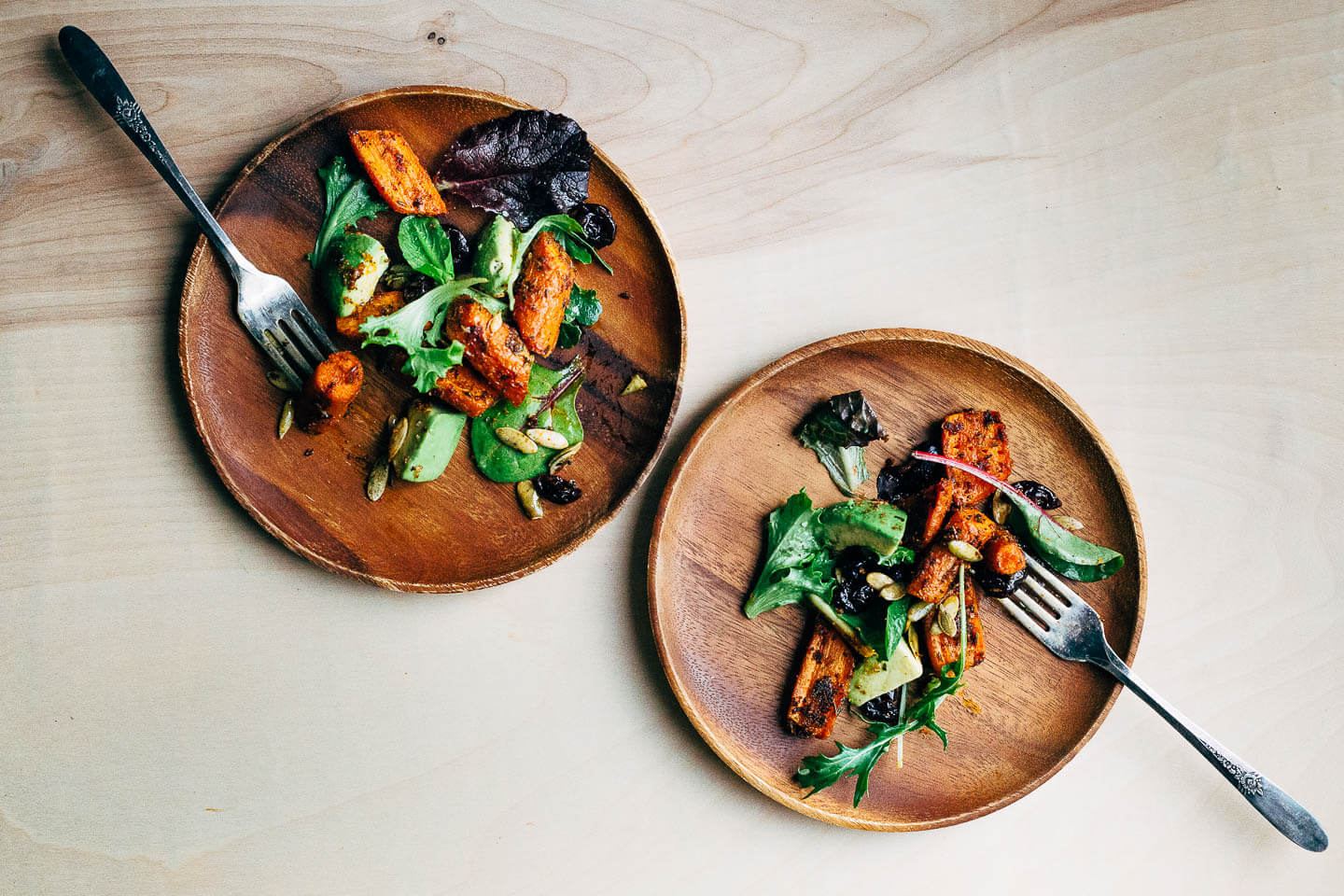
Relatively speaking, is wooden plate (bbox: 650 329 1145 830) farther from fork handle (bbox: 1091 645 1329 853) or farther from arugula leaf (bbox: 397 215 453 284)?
arugula leaf (bbox: 397 215 453 284)

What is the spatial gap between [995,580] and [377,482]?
3.89 ft

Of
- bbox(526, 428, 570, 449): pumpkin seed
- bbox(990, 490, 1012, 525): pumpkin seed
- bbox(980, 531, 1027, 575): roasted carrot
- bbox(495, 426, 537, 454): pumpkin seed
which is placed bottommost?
bbox(495, 426, 537, 454): pumpkin seed

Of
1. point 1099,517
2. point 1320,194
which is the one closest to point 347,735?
point 1099,517

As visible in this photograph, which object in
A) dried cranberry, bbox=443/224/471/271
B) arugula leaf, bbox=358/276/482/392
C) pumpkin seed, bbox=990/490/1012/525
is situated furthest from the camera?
pumpkin seed, bbox=990/490/1012/525

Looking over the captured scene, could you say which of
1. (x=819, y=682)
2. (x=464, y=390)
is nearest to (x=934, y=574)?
(x=819, y=682)

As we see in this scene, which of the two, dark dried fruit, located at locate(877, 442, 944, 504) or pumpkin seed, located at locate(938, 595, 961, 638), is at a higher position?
dark dried fruit, located at locate(877, 442, 944, 504)

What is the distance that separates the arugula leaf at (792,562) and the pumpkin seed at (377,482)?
729 mm

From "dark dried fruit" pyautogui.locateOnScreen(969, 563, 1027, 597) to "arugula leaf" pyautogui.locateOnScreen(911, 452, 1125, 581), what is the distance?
0.22 feet

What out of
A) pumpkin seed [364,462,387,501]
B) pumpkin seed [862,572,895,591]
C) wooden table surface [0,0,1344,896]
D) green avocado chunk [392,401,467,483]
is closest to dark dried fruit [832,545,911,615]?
pumpkin seed [862,572,895,591]

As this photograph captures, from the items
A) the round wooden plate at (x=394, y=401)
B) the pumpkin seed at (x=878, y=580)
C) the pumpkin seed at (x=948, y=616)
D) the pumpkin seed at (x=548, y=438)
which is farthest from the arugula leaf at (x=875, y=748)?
the pumpkin seed at (x=548, y=438)

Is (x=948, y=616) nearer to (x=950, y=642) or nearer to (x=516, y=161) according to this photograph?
(x=950, y=642)

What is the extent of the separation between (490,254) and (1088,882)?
1814 millimetres

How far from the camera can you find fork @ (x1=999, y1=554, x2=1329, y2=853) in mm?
1540

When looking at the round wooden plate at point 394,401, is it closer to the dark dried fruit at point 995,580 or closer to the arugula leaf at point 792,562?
the arugula leaf at point 792,562
